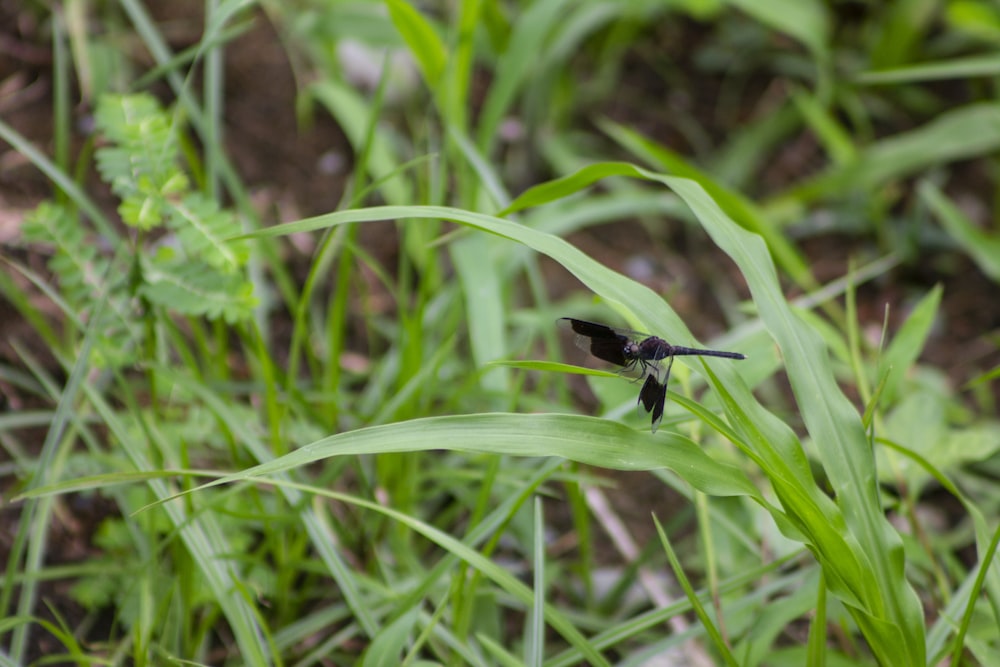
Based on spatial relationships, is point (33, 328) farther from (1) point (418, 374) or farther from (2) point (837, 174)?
(2) point (837, 174)

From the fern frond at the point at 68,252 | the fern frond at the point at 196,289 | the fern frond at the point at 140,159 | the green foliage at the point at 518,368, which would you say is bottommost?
the green foliage at the point at 518,368

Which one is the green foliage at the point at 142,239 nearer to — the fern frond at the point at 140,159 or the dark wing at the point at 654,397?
the fern frond at the point at 140,159

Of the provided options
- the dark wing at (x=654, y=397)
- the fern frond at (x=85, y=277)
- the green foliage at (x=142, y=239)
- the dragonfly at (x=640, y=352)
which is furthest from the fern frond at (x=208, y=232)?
the dark wing at (x=654, y=397)

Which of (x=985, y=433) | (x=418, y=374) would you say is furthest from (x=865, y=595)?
(x=418, y=374)

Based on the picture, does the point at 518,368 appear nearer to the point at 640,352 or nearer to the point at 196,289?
the point at 640,352

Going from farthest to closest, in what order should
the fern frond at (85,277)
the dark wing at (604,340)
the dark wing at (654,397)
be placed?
1. the fern frond at (85,277)
2. the dark wing at (604,340)
3. the dark wing at (654,397)

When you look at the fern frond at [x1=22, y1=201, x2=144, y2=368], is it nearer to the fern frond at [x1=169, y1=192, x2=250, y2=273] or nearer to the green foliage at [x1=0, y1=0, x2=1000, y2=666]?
the green foliage at [x1=0, y1=0, x2=1000, y2=666]

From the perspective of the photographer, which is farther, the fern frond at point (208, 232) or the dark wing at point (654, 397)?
the fern frond at point (208, 232)

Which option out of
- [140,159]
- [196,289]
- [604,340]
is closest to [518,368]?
[604,340]

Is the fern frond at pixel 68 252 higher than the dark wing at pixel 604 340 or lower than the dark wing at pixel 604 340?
higher
